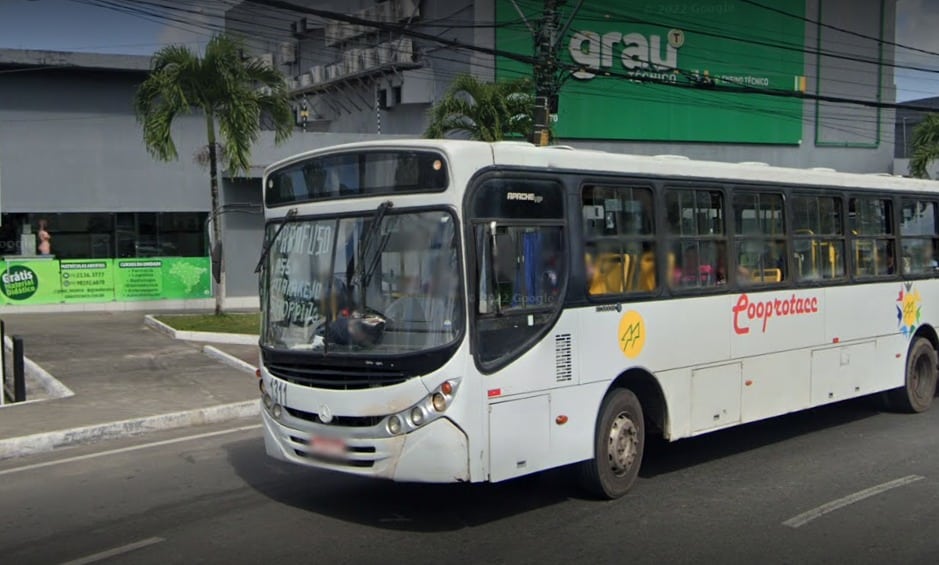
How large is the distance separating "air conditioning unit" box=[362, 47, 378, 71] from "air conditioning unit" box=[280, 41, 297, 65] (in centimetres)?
928

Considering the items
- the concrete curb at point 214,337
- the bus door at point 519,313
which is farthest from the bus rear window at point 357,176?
the concrete curb at point 214,337

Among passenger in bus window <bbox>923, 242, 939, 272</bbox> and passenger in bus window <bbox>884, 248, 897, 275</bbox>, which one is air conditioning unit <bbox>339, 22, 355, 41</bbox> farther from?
passenger in bus window <bbox>884, 248, 897, 275</bbox>

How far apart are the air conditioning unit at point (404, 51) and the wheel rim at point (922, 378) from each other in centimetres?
2782

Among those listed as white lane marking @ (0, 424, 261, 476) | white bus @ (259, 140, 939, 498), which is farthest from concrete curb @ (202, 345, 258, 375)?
white bus @ (259, 140, 939, 498)

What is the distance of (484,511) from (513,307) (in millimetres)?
1768

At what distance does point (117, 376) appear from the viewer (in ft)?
48.5

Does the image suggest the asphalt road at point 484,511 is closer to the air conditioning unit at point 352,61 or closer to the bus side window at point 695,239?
the bus side window at point 695,239

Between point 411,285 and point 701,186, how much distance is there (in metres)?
3.42

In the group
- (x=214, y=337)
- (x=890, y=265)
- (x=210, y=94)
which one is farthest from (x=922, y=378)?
(x=210, y=94)

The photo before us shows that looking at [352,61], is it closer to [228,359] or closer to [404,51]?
[404,51]

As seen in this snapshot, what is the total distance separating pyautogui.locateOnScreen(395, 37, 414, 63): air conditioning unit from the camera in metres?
36.8

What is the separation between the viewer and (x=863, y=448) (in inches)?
385

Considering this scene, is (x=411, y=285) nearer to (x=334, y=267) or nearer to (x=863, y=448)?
(x=334, y=267)

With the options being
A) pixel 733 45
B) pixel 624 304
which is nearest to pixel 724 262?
pixel 624 304
